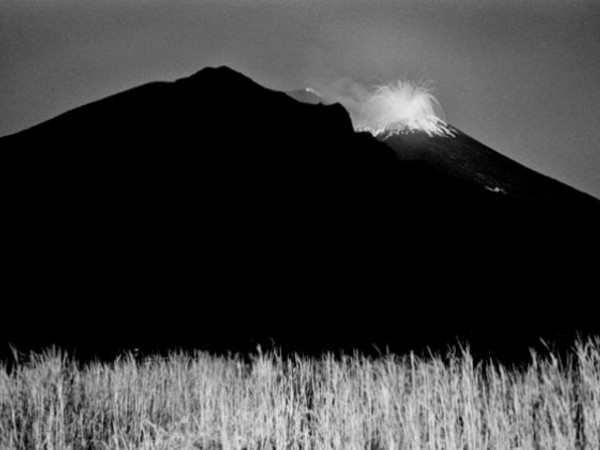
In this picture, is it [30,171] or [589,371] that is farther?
[30,171]

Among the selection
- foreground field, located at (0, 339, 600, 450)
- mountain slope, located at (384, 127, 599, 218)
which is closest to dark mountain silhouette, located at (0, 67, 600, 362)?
foreground field, located at (0, 339, 600, 450)

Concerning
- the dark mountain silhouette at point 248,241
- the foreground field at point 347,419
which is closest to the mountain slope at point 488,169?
the dark mountain silhouette at point 248,241

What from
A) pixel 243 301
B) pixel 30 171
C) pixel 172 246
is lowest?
pixel 243 301

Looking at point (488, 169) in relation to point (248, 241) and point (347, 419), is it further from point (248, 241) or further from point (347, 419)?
point (347, 419)

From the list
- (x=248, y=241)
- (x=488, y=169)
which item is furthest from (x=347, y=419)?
(x=488, y=169)

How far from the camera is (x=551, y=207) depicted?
91812mm

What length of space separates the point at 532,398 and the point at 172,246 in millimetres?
26214

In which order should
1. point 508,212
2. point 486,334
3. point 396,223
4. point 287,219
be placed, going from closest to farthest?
point 486,334
point 287,219
point 396,223
point 508,212

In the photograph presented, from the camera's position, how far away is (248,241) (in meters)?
30.0

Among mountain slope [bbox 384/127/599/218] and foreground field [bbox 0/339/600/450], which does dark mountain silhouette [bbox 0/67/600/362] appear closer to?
foreground field [bbox 0/339/600/450]

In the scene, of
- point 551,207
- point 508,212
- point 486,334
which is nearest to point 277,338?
point 486,334

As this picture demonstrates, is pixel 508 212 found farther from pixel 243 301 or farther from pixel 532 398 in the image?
pixel 532 398

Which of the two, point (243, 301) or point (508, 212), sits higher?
point (508, 212)

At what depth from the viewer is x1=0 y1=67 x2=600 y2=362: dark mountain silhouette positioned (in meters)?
20.6
